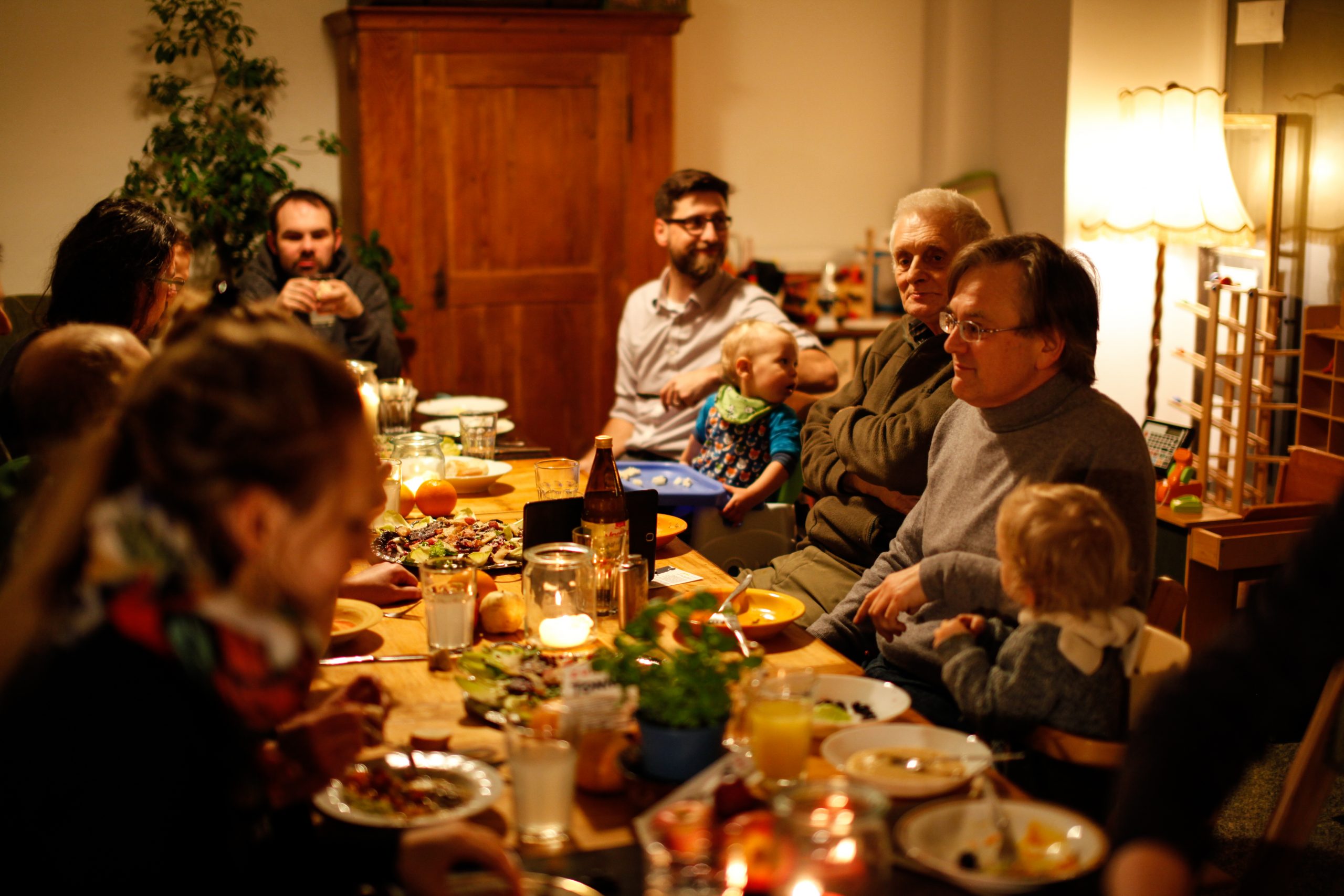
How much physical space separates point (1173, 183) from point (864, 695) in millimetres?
3252

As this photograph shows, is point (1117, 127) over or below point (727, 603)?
over

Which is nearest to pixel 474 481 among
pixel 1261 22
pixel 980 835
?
pixel 980 835

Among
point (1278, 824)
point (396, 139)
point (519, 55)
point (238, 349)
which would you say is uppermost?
point (519, 55)

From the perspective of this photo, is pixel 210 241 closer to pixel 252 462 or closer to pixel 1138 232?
pixel 1138 232

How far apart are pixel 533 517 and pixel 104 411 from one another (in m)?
0.73

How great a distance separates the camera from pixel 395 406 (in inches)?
132

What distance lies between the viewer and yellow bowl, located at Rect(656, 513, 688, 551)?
8.07 feet

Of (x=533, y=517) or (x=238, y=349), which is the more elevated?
(x=238, y=349)

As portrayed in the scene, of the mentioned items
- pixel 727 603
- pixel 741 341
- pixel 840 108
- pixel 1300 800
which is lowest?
pixel 1300 800

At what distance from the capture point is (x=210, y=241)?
15.9 ft

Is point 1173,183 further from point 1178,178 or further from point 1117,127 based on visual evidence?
point 1117,127

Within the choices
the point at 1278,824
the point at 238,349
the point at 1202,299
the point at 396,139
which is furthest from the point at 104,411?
the point at 1202,299

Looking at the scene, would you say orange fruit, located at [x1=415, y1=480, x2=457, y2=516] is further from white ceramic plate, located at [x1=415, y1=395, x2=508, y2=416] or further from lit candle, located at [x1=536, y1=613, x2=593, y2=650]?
white ceramic plate, located at [x1=415, y1=395, x2=508, y2=416]

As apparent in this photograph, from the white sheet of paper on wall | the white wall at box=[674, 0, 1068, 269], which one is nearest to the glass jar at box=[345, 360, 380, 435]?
the white wall at box=[674, 0, 1068, 269]
